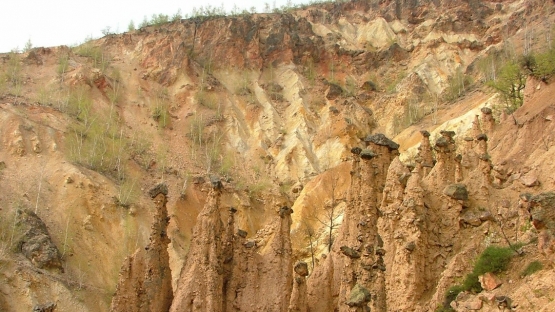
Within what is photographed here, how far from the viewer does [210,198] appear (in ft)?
62.7

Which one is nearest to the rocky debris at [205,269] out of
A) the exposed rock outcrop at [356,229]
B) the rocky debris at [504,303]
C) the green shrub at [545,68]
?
the exposed rock outcrop at [356,229]

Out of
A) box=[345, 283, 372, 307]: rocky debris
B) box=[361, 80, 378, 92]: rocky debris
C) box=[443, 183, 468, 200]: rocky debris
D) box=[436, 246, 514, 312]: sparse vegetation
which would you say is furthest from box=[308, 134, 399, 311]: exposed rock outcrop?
box=[361, 80, 378, 92]: rocky debris

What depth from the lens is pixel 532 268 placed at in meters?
9.87

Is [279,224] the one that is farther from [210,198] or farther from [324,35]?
[324,35]

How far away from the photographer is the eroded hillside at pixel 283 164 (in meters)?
13.8

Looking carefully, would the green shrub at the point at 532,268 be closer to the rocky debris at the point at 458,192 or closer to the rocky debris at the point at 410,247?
the rocky debris at the point at 410,247

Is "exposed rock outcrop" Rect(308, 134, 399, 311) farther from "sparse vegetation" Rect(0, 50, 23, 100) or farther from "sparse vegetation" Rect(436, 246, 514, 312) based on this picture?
"sparse vegetation" Rect(0, 50, 23, 100)

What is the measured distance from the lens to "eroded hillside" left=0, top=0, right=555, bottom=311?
13.8 meters

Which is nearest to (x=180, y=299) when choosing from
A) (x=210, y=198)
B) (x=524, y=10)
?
(x=210, y=198)

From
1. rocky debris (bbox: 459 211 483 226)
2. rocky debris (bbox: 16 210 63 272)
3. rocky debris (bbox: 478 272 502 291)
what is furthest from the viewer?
rocky debris (bbox: 16 210 63 272)

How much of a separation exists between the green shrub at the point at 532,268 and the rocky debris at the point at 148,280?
38.4 feet

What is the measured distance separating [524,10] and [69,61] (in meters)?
43.9

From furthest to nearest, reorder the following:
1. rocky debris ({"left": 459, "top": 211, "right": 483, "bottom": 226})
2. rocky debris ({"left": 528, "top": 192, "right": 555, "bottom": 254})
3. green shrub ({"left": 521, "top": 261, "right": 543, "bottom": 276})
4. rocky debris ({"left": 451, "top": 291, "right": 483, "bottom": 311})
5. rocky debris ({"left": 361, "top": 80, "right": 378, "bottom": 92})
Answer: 1. rocky debris ({"left": 361, "top": 80, "right": 378, "bottom": 92})
2. rocky debris ({"left": 459, "top": 211, "right": 483, "bottom": 226})
3. rocky debris ({"left": 451, "top": 291, "right": 483, "bottom": 311})
4. green shrub ({"left": 521, "top": 261, "right": 543, "bottom": 276})
5. rocky debris ({"left": 528, "top": 192, "right": 555, "bottom": 254})

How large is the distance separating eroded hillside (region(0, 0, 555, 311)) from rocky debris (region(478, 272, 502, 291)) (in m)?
0.08
